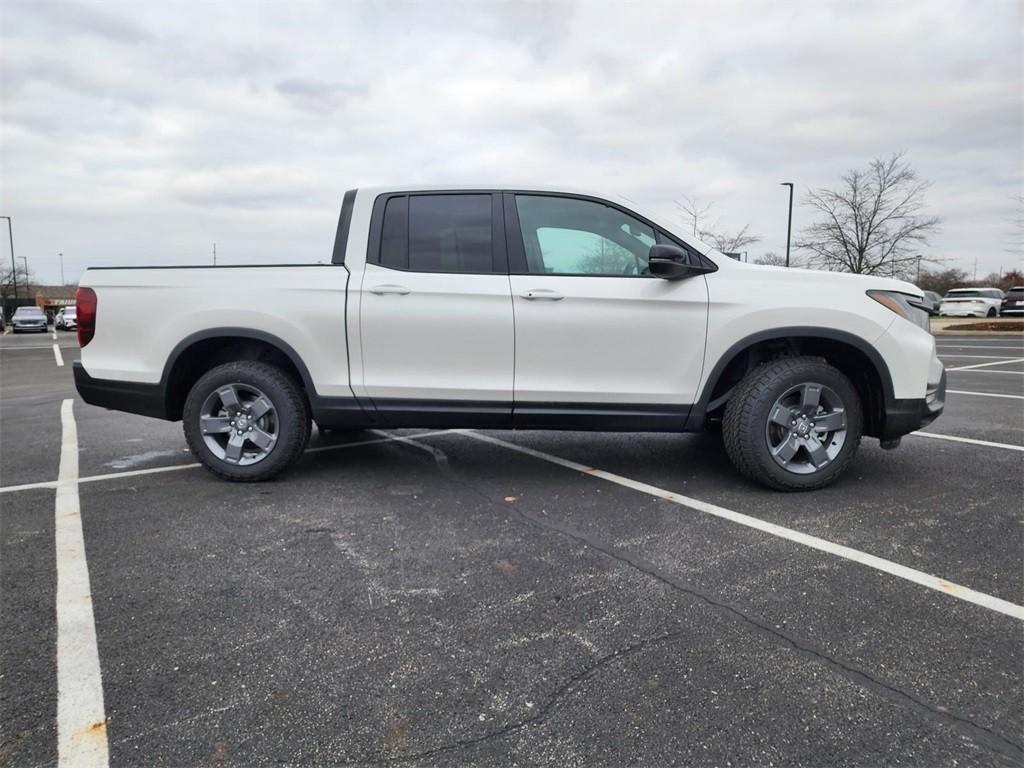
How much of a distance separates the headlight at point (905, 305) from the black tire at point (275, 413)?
367 cm

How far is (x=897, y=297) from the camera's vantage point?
157 inches

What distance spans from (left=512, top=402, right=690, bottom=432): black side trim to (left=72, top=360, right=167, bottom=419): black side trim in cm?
236

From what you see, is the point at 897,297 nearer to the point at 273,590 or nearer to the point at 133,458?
the point at 273,590

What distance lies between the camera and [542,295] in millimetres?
3951

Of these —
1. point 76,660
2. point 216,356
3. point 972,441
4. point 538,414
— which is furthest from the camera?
point 972,441

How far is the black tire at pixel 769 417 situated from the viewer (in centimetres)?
392

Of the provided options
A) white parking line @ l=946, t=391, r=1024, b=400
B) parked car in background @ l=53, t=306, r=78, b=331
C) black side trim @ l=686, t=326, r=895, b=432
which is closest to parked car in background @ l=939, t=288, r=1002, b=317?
white parking line @ l=946, t=391, r=1024, b=400

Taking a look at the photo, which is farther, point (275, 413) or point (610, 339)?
point (275, 413)

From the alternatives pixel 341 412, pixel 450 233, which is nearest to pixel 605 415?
pixel 450 233

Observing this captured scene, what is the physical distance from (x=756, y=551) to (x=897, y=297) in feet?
6.54

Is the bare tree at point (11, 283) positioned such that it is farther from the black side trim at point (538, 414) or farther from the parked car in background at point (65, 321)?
the black side trim at point (538, 414)

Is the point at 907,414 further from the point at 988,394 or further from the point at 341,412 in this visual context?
the point at 988,394

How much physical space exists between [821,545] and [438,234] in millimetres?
2845

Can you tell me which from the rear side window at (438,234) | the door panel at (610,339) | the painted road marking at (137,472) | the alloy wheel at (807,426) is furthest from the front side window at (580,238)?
the painted road marking at (137,472)
